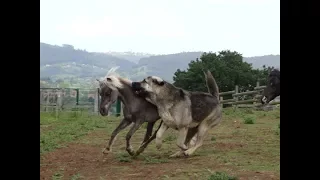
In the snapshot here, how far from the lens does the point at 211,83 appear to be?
597 centimetres

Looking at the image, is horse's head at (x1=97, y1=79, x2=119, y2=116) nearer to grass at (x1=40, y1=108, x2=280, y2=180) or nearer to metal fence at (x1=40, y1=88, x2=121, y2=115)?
grass at (x1=40, y1=108, x2=280, y2=180)

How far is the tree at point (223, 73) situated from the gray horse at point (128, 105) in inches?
272

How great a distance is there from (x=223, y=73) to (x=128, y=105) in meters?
9.25

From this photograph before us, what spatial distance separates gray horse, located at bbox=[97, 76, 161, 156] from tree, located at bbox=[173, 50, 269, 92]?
6.91 meters

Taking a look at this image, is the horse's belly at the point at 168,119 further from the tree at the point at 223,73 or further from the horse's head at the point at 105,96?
the tree at the point at 223,73

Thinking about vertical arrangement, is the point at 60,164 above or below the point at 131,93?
below

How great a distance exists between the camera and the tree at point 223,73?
13180 mm

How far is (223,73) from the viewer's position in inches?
575

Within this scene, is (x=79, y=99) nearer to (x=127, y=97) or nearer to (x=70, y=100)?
(x=70, y=100)

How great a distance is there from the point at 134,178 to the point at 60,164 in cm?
131

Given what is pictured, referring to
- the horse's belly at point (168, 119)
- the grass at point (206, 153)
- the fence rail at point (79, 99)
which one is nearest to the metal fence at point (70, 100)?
the fence rail at point (79, 99)
